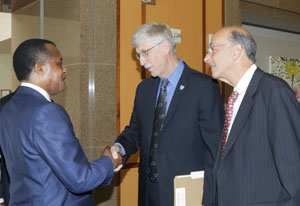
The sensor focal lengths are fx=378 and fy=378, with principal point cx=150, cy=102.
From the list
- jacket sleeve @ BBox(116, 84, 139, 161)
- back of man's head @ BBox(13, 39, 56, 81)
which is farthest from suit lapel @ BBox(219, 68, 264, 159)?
jacket sleeve @ BBox(116, 84, 139, 161)

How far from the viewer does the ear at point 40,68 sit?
211 centimetres

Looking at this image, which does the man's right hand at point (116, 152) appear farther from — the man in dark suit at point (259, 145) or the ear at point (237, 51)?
the ear at point (237, 51)

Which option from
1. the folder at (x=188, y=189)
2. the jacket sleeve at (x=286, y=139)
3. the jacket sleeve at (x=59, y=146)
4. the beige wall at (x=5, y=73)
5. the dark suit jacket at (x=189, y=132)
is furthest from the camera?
the beige wall at (x=5, y=73)

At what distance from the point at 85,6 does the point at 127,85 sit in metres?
0.94

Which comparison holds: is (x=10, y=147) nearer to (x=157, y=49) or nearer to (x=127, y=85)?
(x=157, y=49)

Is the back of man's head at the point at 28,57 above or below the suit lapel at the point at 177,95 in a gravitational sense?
above

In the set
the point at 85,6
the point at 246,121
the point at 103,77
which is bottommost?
the point at 246,121

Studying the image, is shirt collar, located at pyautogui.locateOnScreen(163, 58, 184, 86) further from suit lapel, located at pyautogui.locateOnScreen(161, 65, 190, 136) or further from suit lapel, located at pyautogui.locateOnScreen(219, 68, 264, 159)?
suit lapel, located at pyautogui.locateOnScreen(219, 68, 264, 159)

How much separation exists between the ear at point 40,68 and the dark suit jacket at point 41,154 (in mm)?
111

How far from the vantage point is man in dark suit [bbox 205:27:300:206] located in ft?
5.96

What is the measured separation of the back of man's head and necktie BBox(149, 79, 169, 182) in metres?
1.00

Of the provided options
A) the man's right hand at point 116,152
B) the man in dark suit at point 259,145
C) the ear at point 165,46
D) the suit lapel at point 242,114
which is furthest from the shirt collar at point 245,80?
the man's right hand at point 116,152

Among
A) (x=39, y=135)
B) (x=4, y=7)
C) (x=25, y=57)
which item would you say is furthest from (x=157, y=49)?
(x=4, y=7)

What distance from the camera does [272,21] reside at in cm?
643
